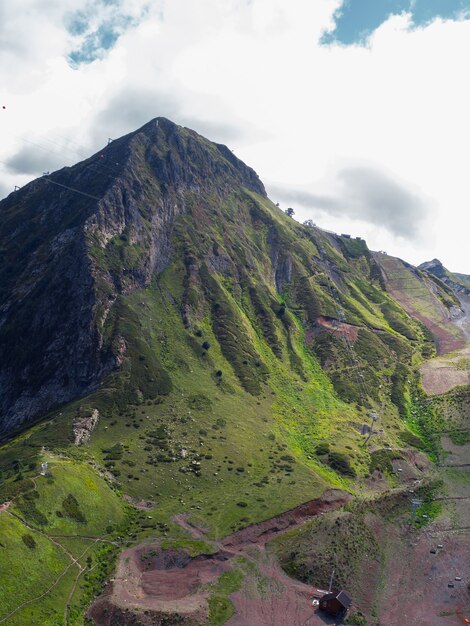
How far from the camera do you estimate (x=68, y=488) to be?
8838cm

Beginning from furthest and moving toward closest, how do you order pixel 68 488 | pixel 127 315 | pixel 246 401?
pixel 127 315, pixel 246 401, pixel 68 488

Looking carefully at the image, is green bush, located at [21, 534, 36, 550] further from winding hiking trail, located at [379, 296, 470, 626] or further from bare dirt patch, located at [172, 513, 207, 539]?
winding hiking trail, located at [379, 296, 470, 626]

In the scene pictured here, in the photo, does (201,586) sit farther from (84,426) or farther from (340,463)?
(340,463)

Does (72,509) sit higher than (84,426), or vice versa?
(84,426)

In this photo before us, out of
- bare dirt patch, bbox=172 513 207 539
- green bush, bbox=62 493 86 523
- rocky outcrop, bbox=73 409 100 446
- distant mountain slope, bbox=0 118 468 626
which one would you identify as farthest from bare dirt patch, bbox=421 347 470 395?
green bush, bbox=62 493 86 523

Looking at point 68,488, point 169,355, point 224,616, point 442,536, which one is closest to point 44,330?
point 169,355

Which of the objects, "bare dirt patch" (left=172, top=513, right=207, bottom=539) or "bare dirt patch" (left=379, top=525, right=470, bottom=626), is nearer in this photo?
"bare dirt patch" (left=379, top=525, right=470, bottom=626)

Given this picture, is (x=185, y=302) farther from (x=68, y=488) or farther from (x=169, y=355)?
(x=68, y=488)

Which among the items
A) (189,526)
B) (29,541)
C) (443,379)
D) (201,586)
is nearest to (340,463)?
(189,526)

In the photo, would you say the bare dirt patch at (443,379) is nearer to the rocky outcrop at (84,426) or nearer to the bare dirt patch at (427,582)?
the bare dirt patch at (427,582)

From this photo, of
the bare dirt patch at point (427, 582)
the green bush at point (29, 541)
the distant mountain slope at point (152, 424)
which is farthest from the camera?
the distant mountain slope at point (152, 424)

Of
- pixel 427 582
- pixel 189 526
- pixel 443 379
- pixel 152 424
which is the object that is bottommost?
pixel 427 582

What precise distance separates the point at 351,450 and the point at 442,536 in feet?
119

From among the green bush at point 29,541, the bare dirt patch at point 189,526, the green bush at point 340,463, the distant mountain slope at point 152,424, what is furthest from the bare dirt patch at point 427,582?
the green bush at point 29,541
